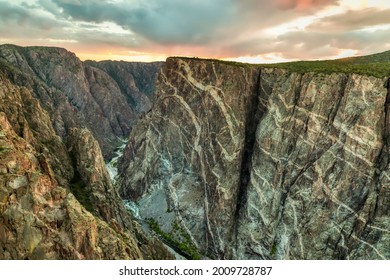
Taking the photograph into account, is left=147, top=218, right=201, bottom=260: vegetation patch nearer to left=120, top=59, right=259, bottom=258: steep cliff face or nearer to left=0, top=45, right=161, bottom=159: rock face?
left=120, top=59, right=259, bottom=258: steep cliff face

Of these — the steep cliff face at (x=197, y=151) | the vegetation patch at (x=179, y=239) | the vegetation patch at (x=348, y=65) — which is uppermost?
the vegetation patch at (x=348, y=65)

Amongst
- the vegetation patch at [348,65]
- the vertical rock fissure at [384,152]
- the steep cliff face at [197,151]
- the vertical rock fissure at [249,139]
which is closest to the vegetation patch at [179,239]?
the steep cliff face at [197,151]

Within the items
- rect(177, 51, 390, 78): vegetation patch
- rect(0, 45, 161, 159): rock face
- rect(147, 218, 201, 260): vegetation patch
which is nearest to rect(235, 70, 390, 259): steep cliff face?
rect(177, 51, 390, 78): vegetation patch

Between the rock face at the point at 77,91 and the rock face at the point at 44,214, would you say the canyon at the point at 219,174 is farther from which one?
the rock face at the point at 77,91

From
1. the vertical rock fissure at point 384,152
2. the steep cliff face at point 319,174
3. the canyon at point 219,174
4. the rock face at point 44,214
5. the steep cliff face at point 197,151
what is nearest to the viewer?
the rock face at point 44,214

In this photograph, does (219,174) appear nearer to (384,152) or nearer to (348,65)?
(384,152)

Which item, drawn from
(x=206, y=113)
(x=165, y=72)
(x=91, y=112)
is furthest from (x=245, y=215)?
(x=91, y=112)
